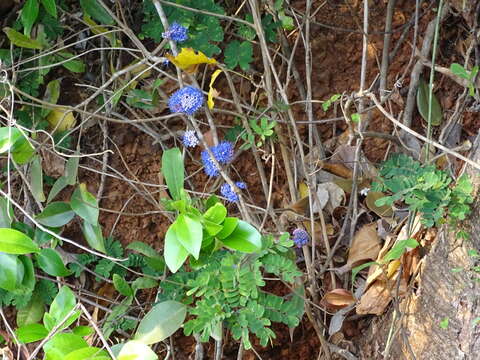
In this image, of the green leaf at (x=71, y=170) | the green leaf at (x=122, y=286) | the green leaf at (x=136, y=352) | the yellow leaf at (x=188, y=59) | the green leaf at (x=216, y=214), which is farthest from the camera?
the green leaf at (x=71, y=170)

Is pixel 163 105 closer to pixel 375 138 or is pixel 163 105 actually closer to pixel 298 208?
pixel 298 208

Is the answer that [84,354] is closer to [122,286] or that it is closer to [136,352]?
[136,352]

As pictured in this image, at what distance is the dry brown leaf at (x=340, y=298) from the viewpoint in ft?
4.96

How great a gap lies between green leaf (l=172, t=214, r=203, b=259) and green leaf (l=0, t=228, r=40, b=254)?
279 mm

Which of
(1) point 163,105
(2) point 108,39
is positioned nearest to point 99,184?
(1) point 163,105

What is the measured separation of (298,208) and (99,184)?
52 centimetres

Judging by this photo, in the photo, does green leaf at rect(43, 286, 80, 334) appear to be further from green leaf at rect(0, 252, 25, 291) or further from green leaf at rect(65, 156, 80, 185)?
green leaf at rect(65, 156, 80, 185)

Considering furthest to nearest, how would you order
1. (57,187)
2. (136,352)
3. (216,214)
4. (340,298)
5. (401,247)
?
(57,187), (340,298), (401,247), (216,214), (136,352)

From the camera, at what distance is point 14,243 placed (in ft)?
3.91

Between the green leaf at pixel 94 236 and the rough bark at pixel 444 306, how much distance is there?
68 cm

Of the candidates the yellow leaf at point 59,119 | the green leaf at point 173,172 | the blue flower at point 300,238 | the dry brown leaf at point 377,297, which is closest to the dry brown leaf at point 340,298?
the dry brown leaf at point 377,297

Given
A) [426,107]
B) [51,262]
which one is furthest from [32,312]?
[426,107]

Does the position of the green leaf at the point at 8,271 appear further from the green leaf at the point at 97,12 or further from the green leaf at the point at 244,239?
the green leaf at the point at 97,12

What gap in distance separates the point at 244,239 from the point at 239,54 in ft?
1.84
